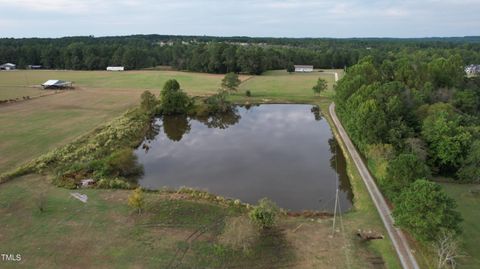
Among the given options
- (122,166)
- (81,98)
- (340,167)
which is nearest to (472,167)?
(340,167)

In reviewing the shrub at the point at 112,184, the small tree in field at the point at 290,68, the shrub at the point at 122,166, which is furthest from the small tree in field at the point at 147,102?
the small tree in field at the point at 290,68

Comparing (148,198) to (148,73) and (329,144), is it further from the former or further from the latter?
(148,73)

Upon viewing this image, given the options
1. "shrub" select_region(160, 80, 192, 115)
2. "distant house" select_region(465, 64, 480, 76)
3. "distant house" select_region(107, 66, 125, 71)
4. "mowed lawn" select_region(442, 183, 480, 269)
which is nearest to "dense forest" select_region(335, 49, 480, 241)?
"mowed lawn" select_region(442, 183, 480, 269)

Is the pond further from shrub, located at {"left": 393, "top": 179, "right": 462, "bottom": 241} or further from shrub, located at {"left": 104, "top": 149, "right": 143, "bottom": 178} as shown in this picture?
shrub, located at {"left": 393, "top": 179, "right": 462, "bottom": 241}

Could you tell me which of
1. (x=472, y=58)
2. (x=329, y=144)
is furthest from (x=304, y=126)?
(x=472, y=58)

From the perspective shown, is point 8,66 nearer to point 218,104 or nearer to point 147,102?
point 147,102
